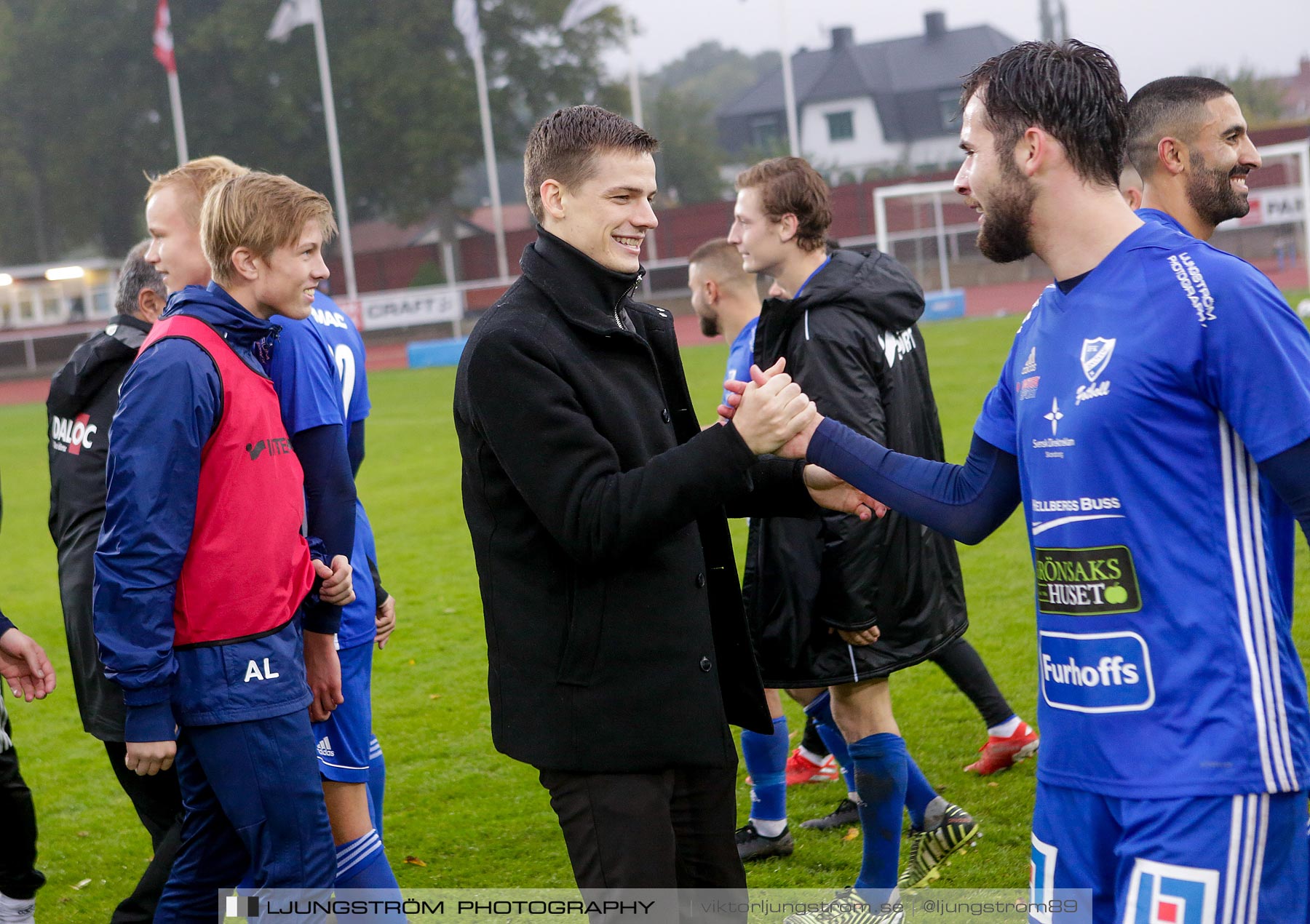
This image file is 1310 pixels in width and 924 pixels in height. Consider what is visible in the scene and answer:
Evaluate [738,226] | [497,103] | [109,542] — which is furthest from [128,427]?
[497,103]

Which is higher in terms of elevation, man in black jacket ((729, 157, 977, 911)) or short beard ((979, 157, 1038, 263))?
short beard ((979, 157, 1038, 263))

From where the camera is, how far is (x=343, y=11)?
165 ft

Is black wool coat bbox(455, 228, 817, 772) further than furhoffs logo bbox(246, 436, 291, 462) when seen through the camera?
No

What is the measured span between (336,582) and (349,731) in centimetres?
59

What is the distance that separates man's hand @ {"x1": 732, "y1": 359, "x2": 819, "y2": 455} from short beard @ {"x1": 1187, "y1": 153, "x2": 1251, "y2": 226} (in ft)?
5.22

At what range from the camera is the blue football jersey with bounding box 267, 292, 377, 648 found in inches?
130

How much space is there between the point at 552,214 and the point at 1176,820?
1.71 m

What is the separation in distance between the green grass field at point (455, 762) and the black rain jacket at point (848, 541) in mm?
956

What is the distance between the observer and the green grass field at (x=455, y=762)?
185 inches

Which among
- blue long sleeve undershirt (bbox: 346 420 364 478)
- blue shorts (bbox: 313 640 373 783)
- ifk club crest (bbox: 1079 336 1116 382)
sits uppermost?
ifk club crest (bbox: 1079 336 1116 382)

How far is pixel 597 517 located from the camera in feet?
8.12

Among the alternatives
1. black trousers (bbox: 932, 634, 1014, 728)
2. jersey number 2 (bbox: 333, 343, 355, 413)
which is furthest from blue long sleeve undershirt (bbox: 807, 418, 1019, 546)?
black trousers (bbox: 932, 634, 1014, 728)

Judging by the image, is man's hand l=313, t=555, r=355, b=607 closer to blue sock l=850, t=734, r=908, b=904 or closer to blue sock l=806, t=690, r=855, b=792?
blue sock l=850, t=734, r=908, b=904

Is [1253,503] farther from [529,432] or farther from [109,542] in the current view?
[109,542]
